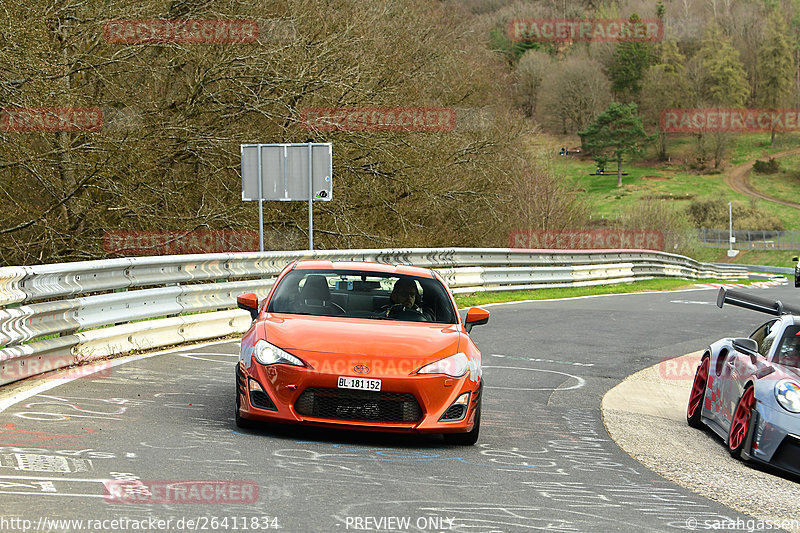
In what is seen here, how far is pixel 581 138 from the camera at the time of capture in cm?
15112

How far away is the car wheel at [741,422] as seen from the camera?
24.6 feet

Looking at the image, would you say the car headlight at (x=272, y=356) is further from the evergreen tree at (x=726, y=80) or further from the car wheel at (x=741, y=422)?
the evergreen tree at (x=726, y=80)

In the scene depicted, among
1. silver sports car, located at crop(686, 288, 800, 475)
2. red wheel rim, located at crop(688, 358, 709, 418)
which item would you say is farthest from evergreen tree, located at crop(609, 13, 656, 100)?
silver sports car, located at crop(686, 288, 800, 475)

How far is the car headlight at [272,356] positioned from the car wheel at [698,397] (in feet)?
12.8

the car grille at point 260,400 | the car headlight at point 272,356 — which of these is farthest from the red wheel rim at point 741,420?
the car grille at point 260,400

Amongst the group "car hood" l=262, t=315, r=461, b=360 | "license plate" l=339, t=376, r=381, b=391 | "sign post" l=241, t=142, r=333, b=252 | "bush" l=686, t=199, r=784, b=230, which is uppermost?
"sign post" l=241, t=142, r=333, b=252

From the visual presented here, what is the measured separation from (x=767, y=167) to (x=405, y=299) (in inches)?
5960

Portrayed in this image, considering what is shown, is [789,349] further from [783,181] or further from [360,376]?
[783,181]

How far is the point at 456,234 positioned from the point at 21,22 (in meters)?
17.5

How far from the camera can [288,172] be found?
768 inches

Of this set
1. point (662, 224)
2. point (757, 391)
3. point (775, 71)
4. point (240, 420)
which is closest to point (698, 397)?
point (757, 391)

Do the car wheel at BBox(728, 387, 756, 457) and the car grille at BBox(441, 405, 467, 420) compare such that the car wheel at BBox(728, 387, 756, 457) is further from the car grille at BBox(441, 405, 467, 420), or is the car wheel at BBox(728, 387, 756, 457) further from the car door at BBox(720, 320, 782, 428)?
the car grille at BBox(441, 405, 467, 420)

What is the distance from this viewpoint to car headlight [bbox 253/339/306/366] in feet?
23.2

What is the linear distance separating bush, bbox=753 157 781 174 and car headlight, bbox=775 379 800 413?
15046 centimetres
